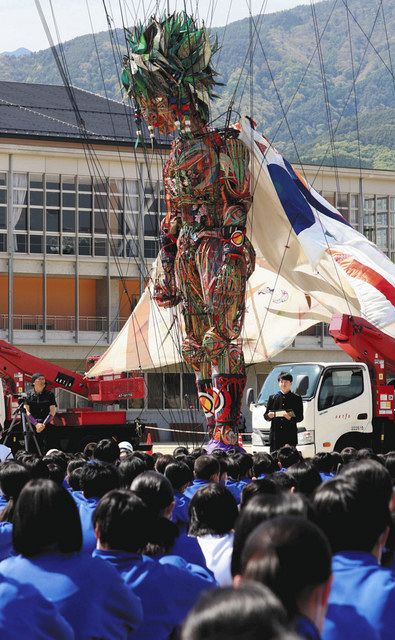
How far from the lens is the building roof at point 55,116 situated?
53562mm

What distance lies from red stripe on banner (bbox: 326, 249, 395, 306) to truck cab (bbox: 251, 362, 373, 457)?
271 cm

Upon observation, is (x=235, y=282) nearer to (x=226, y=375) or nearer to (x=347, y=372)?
(x=226, y=375)

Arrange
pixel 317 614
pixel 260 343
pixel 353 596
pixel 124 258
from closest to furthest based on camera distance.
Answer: pixel 317 614 → pixel 353 596 → pixel 260 343 → pixel 124 258

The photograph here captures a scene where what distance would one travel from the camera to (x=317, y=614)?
13.0ft

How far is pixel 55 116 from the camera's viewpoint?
185ft

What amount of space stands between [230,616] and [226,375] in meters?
17.2

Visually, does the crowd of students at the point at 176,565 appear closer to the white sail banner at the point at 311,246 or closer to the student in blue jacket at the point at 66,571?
the student in blue jacket at the point at 66,571

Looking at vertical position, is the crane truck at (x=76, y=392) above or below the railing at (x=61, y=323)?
below

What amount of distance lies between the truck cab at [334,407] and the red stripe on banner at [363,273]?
107 inches

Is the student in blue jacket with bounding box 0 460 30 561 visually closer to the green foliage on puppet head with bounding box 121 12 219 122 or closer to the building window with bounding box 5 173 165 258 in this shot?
the green foliage on puppet head with bounding box 121 12 219 122

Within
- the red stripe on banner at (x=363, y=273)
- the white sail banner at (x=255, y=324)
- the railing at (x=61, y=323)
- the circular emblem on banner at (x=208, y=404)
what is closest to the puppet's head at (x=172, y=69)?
the red stripe on banner at (x=363, y=273)

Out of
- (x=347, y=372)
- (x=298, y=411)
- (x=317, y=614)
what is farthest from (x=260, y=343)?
(x=317, y=614)

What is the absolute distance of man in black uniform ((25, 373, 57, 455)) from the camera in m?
19.4

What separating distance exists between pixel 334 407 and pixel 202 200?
5.68 metres
